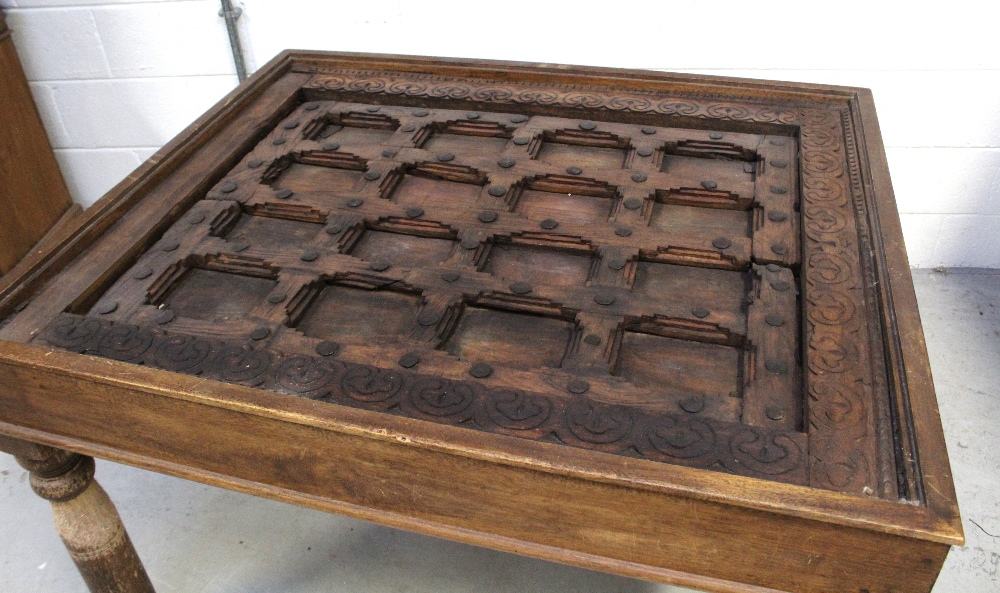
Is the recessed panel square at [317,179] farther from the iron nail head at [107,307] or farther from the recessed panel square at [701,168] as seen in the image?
the recessed panel square at [701,168]

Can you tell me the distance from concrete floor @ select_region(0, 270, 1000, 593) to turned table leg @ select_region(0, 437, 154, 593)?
0.30m

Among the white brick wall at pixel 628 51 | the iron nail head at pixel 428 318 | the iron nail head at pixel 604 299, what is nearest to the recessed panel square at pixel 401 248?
the iron nail head at pixel 428 318

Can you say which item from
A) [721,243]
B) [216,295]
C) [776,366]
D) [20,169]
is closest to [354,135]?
[216,295]

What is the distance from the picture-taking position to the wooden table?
1.05 metres

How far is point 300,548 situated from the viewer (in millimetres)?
1933

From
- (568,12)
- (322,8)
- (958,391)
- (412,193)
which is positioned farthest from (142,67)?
(958,391)

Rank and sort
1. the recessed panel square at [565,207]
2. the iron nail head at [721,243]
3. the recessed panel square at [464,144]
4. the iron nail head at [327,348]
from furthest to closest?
1. the recessed panel square at [464,144]
2. the recessed panel square at [565,207]
3. the iron nail head at [721,243]
4. the iron nail head at [327,348]

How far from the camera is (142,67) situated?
9.37 ft

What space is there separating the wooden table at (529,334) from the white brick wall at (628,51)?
69cm

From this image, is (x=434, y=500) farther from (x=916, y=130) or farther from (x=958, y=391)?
(x=916, y=130)

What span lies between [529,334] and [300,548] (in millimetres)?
929

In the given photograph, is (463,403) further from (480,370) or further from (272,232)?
(272,232)

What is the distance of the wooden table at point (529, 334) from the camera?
1.05 m

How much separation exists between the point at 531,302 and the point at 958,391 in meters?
1.48
